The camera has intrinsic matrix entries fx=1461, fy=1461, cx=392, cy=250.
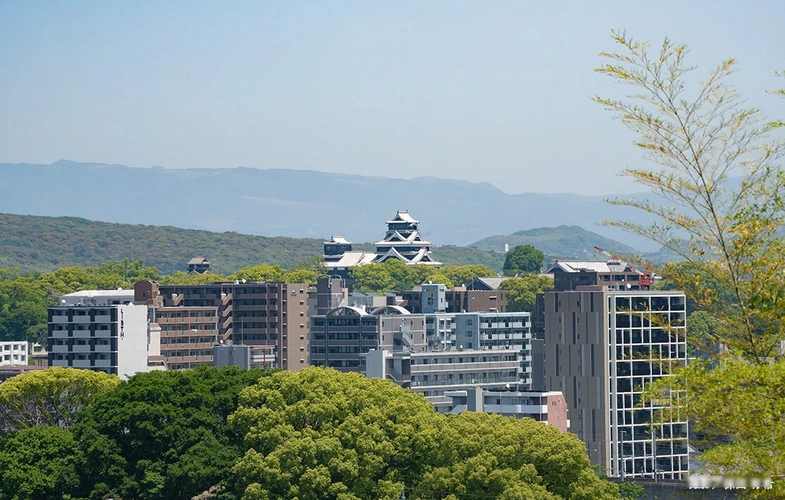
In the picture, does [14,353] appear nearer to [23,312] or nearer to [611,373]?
[23,312]

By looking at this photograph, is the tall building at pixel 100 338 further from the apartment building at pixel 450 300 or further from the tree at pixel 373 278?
the tree at pixel 373 278

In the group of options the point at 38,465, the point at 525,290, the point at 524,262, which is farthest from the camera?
the point at 524,262

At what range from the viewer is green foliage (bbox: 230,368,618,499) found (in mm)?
41312

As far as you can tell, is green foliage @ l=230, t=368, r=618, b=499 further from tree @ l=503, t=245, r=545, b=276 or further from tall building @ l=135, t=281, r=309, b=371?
tree @ l=503, t=245, r=545, b=276

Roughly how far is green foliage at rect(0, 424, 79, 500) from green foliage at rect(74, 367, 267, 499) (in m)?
0.58

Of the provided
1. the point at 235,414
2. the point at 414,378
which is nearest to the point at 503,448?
the point at 235,414

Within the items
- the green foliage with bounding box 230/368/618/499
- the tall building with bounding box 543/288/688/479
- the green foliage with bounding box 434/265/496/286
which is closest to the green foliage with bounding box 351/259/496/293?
the green foliage with bounding box 434/265/496/286

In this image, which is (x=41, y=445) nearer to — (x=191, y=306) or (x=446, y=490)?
(x=446, y=490)

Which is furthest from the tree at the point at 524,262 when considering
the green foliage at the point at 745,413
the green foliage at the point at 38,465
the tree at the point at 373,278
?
the green foliage at the point at 745,413

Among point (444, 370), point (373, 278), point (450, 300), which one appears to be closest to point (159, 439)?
point (444, 370)

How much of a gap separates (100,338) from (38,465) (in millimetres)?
38295

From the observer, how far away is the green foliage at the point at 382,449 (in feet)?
136

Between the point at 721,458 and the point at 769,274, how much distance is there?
7.89ft

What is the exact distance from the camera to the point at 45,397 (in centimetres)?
5850
